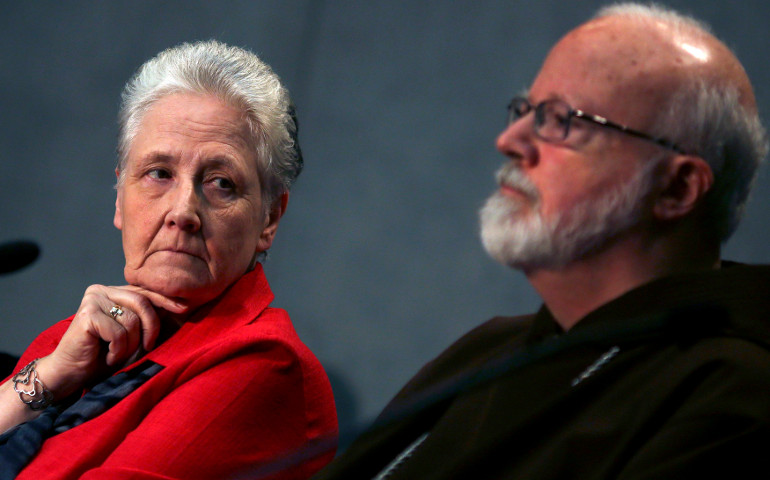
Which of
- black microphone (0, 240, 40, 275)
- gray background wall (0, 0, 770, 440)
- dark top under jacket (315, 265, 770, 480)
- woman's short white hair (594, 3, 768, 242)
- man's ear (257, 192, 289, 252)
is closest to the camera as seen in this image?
dark top under jacket (315, 265, 770, 480)

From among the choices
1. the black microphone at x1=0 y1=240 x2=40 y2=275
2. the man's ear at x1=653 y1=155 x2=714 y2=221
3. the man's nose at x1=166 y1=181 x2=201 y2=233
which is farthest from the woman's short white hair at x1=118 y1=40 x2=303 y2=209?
the man's ear at x1=653 y1=155 x2=714 y2=221

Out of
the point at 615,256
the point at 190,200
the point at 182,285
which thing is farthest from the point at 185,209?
the point at 615,256

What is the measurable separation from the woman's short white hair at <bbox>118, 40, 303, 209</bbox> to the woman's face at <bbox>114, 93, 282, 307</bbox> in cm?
2

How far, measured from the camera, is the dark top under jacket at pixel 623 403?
0.82 metres

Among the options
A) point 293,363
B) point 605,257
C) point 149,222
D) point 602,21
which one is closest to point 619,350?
point 605,257

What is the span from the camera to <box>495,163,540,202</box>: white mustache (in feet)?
3.26

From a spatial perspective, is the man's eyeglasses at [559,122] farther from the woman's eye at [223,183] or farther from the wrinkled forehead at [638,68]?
the woman's eye at [223,183]

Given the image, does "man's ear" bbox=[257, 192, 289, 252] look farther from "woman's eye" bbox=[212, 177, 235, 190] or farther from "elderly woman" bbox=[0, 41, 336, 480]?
"woman's eye" bbox=[212, 177, 235, 190]

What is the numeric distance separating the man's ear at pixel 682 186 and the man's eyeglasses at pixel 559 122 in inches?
0.7

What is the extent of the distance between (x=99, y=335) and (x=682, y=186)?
38.6 inches

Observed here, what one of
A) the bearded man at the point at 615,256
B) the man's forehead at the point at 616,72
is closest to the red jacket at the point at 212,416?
the bearded man at the point at 615,256

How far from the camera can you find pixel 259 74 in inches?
60.1

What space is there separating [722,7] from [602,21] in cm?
17

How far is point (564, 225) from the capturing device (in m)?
0.96
